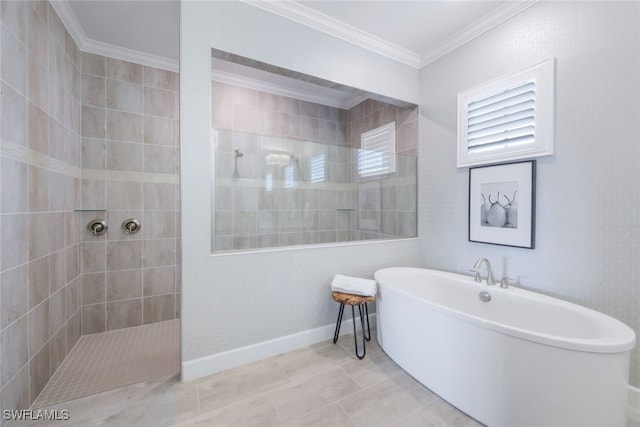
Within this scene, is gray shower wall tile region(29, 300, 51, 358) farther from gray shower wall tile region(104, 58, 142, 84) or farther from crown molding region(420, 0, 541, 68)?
crown molding region(420, 0, 541, 68)

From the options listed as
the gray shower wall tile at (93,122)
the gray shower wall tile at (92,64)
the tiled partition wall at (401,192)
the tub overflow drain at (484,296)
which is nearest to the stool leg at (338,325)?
the tiled partition wall at (401,192)

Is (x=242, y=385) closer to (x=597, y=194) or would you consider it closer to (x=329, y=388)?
(x=329, y=388)

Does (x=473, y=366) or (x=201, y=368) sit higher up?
(x=473, y=366)

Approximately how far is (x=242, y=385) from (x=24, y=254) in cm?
151

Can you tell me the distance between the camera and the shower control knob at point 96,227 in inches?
96.8

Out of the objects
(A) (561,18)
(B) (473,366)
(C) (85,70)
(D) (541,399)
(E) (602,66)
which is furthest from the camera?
(C) (85,70)

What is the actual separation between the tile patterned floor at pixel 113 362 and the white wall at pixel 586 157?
9.42 ft

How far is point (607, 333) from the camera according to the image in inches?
52.8

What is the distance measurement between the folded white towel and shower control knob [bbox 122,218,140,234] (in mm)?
2049

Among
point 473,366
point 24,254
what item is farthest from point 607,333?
point 24,254

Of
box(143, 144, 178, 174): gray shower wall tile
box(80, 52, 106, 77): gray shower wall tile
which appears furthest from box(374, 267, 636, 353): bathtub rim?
box(80, 52, 106, 77): gray shower wall tile

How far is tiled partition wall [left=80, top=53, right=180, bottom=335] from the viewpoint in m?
2.49

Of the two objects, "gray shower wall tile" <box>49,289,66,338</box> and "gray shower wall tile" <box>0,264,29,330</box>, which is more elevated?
"gray shower wall tile" <box>0,264,29,330</box>

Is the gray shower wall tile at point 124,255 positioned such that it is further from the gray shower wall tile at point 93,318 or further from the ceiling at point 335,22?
the ceiling at point 335,22
